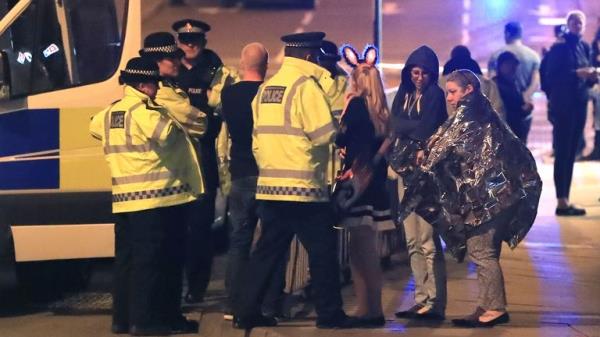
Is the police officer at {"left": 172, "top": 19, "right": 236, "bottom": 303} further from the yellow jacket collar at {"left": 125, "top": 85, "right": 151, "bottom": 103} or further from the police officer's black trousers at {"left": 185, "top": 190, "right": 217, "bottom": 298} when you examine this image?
the yellow jacket collar at {"left": 125, "top": 85, "right": 151, "bottom": 103}

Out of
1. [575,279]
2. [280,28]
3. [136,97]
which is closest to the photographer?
[136,97]

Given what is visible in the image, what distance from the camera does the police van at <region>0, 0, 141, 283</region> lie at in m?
7.79

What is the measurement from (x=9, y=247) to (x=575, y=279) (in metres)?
3.94

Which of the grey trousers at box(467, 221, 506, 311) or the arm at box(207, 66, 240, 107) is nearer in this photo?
the grey trousers at box(467, 221, 506, 311)

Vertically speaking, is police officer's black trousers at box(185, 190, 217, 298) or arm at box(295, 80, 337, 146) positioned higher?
arm at box(295, 80, 337, 146)

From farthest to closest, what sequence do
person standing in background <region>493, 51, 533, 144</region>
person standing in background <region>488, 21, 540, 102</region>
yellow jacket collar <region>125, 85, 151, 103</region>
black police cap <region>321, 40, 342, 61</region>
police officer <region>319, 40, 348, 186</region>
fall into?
person standing in background <region>488, 21, 540, 102</region> → person standing in background <region>493, 51, 533, 144</region> → black police cap <region>321, 40, 342, 61</region> → police officer <region>319, 40, 348, 186</region> → yellow jacket collar <region>125, 85, 151, 103</region>

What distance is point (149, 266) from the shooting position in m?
7.10

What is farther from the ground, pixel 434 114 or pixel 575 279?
pixel 434 114

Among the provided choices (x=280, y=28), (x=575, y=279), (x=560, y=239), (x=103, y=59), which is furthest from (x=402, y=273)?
(x=280, y=28)

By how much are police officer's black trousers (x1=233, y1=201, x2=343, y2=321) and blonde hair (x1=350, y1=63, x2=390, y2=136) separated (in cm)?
63

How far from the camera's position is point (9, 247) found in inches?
310

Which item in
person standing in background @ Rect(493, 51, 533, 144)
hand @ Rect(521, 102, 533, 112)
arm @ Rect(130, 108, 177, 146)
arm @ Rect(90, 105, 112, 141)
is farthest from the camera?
hand @ Rect(521, 102, 533, 112)

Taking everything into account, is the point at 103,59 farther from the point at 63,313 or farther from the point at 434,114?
the point at 434,114

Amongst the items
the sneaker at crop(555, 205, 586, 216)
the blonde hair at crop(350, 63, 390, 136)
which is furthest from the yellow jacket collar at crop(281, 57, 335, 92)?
the sneaker at crop(555, 205, 586, 216)
